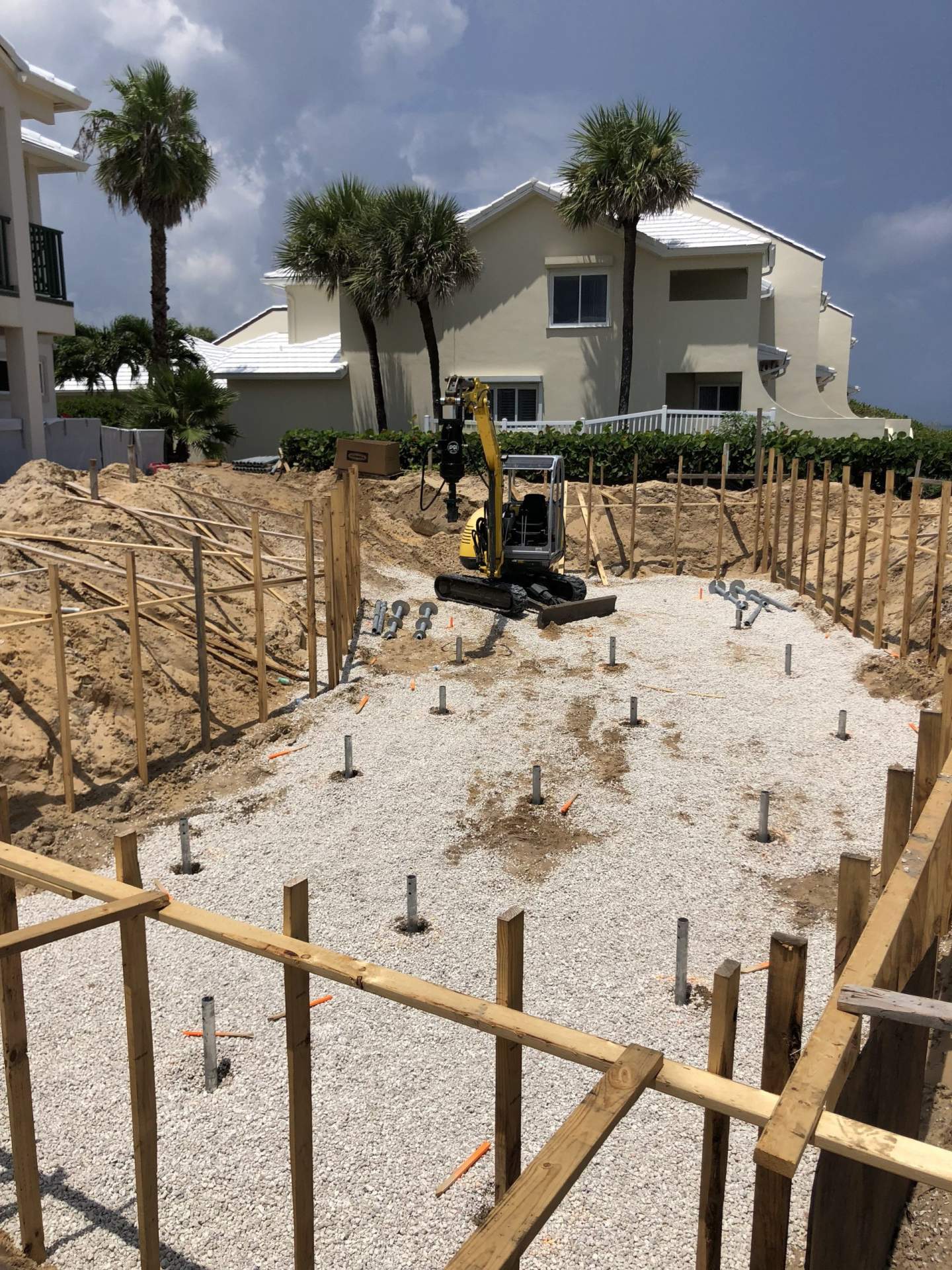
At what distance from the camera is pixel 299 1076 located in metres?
4.17

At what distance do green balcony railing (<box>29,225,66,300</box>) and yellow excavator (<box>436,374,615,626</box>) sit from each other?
10.6 metres

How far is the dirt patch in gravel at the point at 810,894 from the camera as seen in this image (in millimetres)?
8492

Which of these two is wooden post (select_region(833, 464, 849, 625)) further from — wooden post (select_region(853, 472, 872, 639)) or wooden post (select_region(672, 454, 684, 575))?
wooden post (select_region(672, 454, 684, 575))

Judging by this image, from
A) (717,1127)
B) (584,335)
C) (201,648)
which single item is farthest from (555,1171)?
(584,335)

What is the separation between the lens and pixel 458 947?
8.13 meters

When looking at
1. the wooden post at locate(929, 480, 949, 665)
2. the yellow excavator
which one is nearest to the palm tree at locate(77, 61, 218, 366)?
the yellow excavator

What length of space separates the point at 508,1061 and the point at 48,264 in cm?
2321

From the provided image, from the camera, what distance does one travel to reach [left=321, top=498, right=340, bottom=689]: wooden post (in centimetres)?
1430

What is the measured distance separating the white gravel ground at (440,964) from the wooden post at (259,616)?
83 cm

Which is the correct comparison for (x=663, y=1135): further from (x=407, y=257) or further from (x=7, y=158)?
(x=407, y=257)

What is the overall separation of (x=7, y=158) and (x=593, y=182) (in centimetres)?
1633

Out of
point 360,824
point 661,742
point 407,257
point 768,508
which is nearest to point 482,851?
point 360,824

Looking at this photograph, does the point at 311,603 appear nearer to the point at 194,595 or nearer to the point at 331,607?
the point at 331,607

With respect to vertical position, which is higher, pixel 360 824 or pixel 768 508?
pixel 768 508
